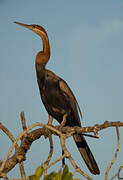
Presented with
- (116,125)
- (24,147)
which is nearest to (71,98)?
(24,147)

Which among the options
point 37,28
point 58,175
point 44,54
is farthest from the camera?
point 37,28

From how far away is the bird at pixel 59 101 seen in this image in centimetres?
423

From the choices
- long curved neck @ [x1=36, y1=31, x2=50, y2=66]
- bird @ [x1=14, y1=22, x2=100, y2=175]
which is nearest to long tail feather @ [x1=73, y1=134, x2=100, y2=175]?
bird @ [x1=14, y1=22, x2=100, y2=175]

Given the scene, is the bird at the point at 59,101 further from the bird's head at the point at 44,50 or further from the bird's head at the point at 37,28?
the bird's head at the point at 37,28

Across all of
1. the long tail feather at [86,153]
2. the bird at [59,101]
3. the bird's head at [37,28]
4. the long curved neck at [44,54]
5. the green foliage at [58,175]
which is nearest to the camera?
the green foliage at [58,175]

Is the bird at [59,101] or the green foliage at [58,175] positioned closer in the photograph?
the green foliage at [58,175]

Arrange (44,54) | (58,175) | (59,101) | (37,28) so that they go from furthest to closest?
(37,28), (44,54), (59,101), (58,175)

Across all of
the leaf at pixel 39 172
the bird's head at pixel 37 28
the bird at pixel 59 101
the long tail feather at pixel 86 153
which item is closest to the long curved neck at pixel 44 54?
the bird at pixel 59 101

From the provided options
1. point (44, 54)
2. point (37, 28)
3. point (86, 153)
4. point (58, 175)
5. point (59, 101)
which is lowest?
point (86, 153)

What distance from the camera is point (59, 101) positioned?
423 cm

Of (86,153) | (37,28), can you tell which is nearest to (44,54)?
(37,28)

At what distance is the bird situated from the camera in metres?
4.23

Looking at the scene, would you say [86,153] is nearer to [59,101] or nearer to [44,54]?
[59,101]

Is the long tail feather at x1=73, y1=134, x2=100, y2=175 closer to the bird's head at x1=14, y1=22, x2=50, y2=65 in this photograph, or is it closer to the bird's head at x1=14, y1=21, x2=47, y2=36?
the bird's head at x1=14, y1=22, x2=50, y2=65
